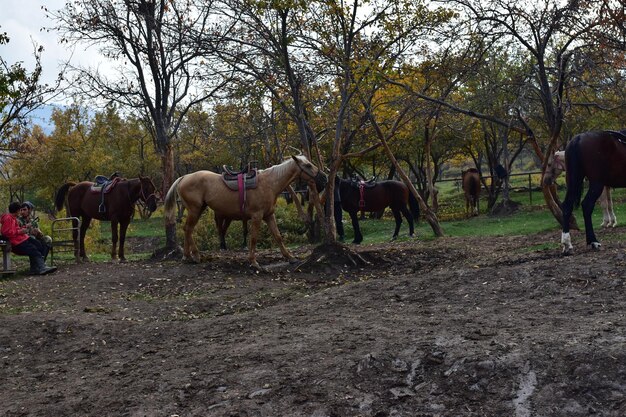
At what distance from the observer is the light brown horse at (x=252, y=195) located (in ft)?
39.8

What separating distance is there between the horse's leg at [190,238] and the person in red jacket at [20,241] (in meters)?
2.57

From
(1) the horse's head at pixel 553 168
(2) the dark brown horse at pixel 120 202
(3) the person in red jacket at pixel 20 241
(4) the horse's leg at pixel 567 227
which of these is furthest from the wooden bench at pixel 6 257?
(1) the horse's head at pixel 553 168

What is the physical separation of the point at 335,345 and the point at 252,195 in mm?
6546

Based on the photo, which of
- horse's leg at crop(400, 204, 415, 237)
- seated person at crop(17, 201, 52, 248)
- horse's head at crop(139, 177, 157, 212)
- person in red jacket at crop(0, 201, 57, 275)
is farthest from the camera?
horse's leg at crop(400, 204, 415, 237)

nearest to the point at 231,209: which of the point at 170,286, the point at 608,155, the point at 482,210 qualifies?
the point at 170,286

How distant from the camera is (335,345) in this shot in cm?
605

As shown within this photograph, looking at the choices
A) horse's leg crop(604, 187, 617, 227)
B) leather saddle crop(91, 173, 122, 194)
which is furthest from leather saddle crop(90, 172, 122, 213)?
horse's leg crop(604, 187, 617, 227)

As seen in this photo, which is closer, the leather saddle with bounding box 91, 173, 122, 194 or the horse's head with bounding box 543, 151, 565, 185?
the horse's head with bounding box 543, 151, 565, 185

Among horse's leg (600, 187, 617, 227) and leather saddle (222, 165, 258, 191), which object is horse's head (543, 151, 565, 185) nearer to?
horse's leg (600, 187, 617, 227)

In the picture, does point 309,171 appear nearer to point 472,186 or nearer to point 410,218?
point 410,218

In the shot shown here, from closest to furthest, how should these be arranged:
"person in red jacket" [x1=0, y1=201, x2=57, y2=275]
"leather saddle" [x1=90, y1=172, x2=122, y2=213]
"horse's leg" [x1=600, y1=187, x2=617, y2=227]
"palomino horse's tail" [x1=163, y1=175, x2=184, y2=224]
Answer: "person in red jacket" [x1=0, y1=201, x2=57, y2=275]
"palomino horse's tail" [x1=163, y1=175, x2=184, y2=224]
"horse's leg" [x1=600, y1=187, x2=617, y2=227]
"leather saddle" [x1=90, y1=172, x2=122, y2=213]

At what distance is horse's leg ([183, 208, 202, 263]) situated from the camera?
41.3 ft

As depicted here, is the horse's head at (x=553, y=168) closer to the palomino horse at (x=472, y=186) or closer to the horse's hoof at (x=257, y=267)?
the horse's hoof at (x=257, y=267)

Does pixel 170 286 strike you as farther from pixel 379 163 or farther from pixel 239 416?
pixel 379 163
